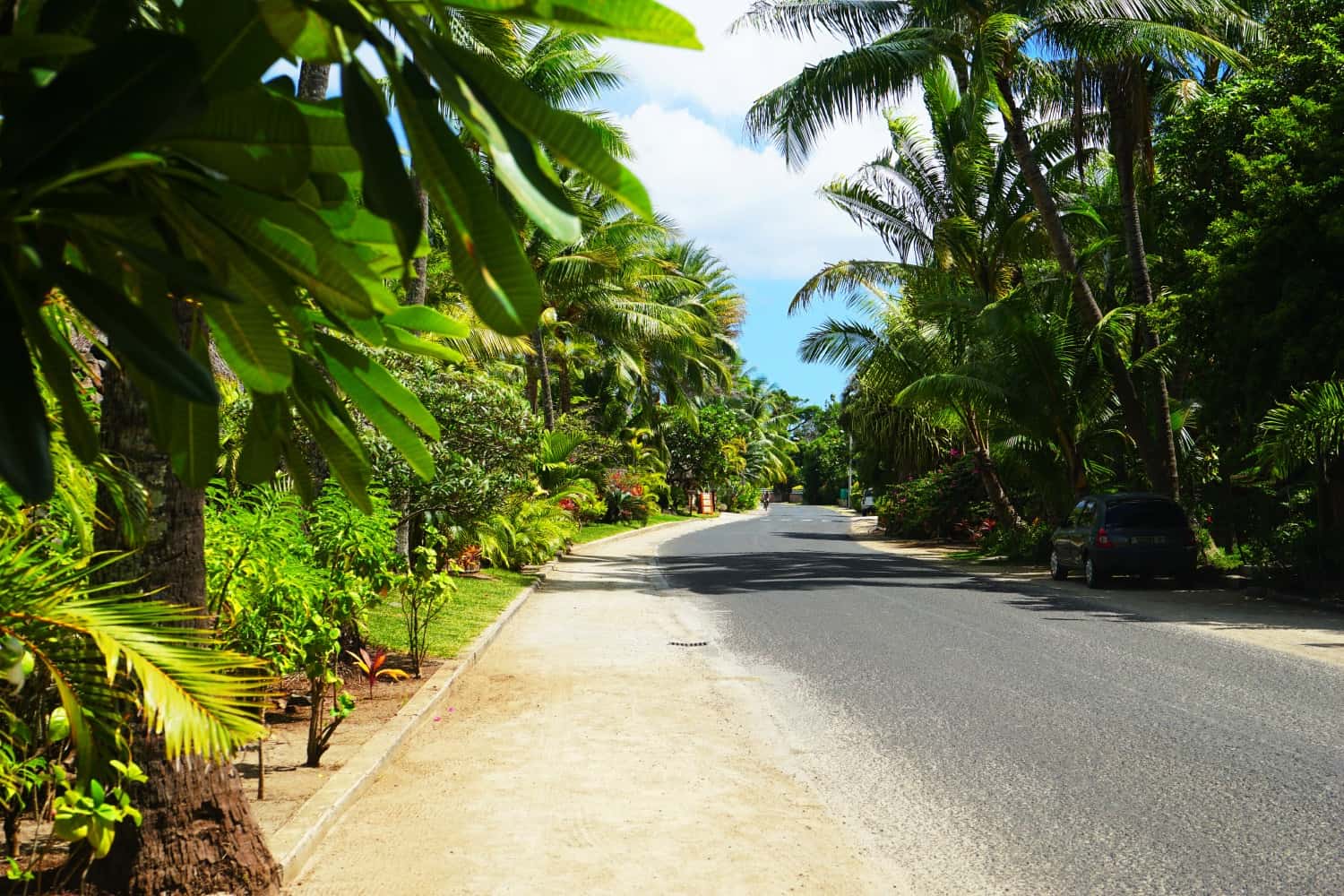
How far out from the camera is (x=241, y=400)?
848 centimetres

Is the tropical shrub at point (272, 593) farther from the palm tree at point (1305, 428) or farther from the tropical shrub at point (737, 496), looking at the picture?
the tropical shrub at point (737, 496)

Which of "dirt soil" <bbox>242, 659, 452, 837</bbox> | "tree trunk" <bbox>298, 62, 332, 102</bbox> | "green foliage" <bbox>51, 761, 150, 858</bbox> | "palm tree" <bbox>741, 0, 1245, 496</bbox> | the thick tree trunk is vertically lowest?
"dirt soil" <bbox>242, 659, 452, 837</bbox>

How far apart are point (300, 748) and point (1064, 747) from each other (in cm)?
460

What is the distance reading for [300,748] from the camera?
6320mm

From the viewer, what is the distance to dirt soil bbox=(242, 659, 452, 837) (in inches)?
203

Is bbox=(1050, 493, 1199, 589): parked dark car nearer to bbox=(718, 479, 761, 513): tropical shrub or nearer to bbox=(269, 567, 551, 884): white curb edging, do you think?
bbox=(269, 567, 551, 884): white curb edging

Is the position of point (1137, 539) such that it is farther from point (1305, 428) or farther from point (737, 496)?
point (737, 496)

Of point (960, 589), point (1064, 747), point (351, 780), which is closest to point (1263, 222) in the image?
point (960, 589)

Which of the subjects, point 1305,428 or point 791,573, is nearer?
point 1305,428

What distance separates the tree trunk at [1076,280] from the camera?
64.0 feet

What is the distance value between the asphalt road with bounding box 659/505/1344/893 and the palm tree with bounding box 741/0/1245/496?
29.1 feet

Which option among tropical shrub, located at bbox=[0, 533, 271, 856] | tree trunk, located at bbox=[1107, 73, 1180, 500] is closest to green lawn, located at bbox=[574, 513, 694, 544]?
tree trunk, located at bbox=[1107, 73, 1180, 500]

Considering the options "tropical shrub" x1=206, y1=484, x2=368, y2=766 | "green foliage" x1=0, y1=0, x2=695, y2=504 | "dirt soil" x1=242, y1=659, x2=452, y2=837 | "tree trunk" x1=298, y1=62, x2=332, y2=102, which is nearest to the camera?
"green foliage" x1=0, y1=0, x2=695, y2=504

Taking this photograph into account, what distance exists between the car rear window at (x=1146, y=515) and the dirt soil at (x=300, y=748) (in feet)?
40.2
